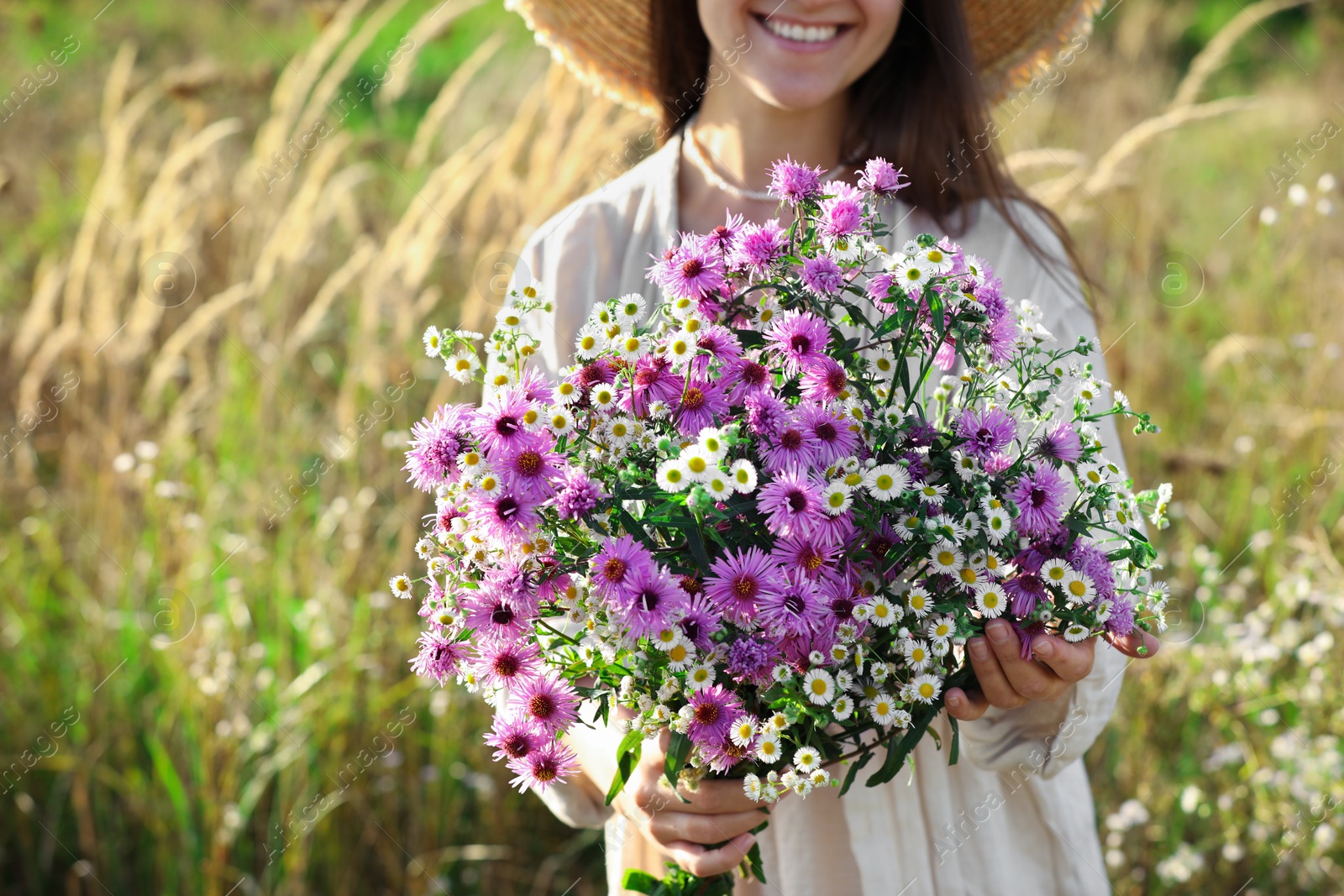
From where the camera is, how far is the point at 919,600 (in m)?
0.96

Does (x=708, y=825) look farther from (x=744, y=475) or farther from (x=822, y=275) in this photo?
(x=822, y=275)

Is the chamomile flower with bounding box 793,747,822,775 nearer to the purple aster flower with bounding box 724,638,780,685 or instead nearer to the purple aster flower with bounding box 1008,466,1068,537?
the purple aster flower with bounding box 724,638,780,685

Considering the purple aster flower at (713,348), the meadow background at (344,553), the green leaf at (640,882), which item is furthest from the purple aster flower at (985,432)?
the meadow background at (344,553)

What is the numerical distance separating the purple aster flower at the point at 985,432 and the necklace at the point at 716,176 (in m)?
0.75

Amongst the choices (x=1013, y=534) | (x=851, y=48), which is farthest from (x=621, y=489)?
(x=851, y=48)

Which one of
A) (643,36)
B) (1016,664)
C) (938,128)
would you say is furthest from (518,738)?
(643,36)

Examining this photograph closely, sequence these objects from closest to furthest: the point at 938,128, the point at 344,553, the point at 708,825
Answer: the point at 708,825 < the point at 938,128 < the point at 344,553

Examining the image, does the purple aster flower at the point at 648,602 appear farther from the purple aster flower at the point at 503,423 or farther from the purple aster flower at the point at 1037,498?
the purple aster flower at the point at 1037,498

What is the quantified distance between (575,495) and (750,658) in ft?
0.66

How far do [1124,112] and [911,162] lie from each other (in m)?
3.32

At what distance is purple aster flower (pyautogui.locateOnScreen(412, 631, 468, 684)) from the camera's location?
1.02 m

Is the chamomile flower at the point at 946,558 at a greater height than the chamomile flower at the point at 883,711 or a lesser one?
greater

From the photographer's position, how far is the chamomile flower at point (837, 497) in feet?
2.99

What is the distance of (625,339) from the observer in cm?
99
